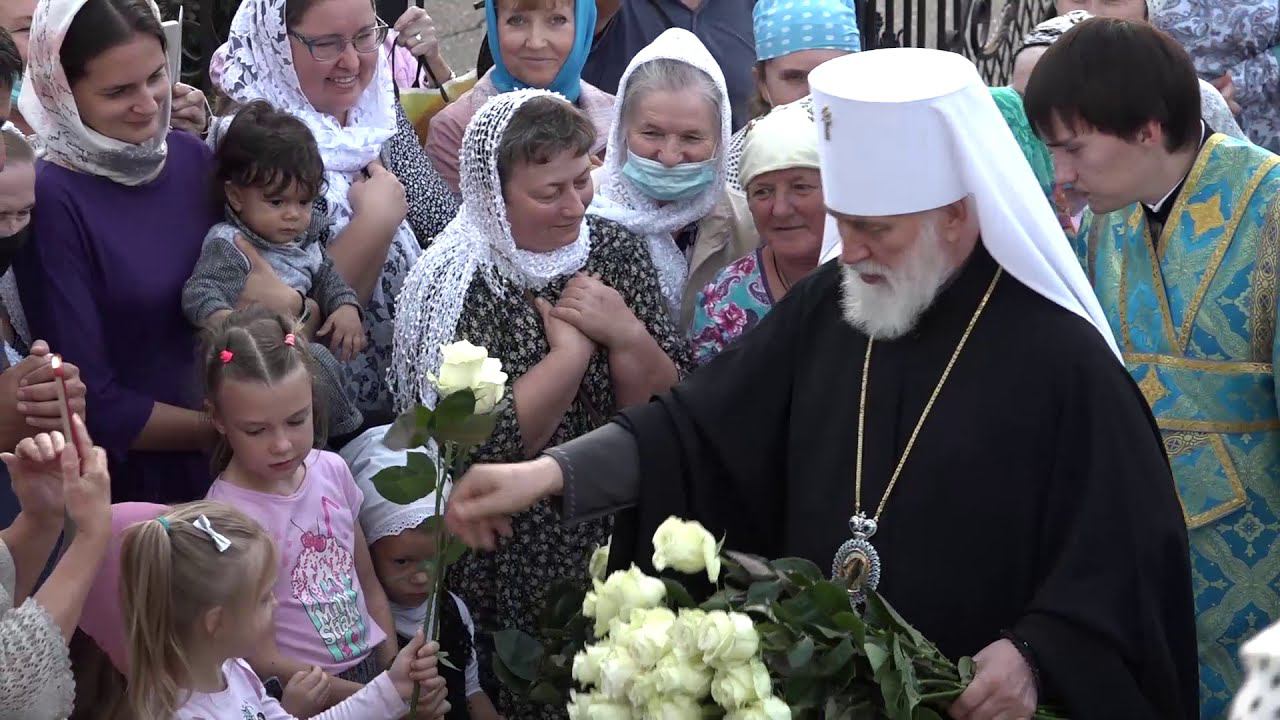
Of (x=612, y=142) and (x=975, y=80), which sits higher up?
(x=975, y=80)

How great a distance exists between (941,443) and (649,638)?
0.90 meters

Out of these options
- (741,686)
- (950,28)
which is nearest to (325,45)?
(741,686)

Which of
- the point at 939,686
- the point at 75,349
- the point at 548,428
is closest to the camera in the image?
the point at 939,686

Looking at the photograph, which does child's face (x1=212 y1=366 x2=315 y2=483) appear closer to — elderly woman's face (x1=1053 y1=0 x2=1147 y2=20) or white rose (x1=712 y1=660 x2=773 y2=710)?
white rose (x1=712 y1=660 x2=773 y2=710)

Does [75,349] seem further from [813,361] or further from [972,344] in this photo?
[972,344]

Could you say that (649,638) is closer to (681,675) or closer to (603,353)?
(681,675)

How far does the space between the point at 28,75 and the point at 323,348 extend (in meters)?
0.98

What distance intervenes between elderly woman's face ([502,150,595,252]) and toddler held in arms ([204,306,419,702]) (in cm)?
65

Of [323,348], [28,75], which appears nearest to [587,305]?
[323,348]

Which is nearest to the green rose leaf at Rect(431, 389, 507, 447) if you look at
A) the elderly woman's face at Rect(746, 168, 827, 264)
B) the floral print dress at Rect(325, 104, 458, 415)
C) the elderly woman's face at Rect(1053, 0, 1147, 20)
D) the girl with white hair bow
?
the girl with white hair bow

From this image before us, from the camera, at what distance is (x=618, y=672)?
2949 millimetres

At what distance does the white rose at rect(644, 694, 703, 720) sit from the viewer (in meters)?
2.91

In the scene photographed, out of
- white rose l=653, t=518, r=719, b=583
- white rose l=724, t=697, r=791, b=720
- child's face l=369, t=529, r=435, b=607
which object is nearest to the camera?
white rose l=724, t=697, r=791, b=720

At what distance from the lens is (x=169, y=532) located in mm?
3633
